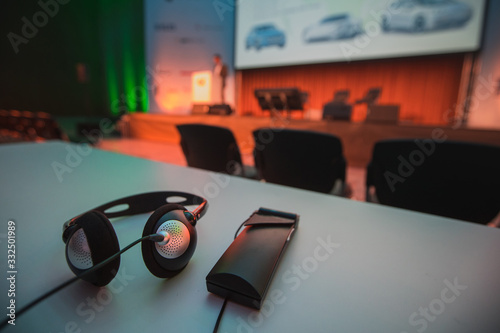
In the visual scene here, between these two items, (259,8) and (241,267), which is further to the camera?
(259,8)

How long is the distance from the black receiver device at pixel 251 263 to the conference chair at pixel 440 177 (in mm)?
809

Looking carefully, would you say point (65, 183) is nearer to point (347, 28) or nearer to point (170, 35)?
point (347, 28)

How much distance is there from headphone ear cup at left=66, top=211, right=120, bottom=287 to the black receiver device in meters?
0.11

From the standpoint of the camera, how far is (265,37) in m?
5.04

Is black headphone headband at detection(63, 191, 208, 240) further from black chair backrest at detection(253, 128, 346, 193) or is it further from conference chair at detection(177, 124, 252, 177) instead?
conference chair at detection(177, 124, 252, 177)

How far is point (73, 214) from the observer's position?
43 cm

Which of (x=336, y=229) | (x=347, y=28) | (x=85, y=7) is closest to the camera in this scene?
(x=336, y=229)

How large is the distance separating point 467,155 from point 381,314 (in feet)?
2.89

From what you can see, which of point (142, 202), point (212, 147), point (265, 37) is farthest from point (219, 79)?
point (142, 202)

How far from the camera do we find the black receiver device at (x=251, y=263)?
0.78 ft

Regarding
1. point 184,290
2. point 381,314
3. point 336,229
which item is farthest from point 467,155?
point 184,290

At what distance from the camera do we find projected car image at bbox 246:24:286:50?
16.1 feet

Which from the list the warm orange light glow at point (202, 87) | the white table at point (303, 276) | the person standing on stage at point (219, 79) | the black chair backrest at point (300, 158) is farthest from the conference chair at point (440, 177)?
the warm orange light glow at point (202, 87)

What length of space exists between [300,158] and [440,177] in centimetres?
60
